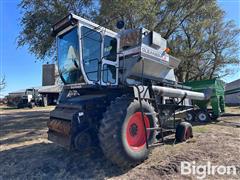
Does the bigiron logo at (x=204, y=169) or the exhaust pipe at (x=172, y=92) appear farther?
the exhaust pipe at (x=172, y=92)

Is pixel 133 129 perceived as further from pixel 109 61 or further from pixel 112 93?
pixel 109 61

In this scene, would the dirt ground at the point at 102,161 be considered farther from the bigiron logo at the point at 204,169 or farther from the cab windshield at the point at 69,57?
the cab windshield at the point at 69,57

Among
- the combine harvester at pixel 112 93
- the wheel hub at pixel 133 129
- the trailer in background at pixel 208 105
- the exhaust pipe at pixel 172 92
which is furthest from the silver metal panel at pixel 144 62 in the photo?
the trailer in background at pixel 208 105

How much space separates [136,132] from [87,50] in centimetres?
225

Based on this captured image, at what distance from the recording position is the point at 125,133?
4.73m

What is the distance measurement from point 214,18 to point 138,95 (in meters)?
14.1

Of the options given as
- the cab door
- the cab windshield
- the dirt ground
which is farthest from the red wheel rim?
the cab windshield

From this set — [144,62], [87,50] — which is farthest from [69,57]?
[144,62]

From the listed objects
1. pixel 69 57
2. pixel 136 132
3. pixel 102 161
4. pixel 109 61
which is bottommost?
pixel 102 161

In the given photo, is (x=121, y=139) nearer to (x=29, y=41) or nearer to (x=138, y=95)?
(x=138, y=95)

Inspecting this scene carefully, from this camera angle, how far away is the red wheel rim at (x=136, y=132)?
4953 millimetres

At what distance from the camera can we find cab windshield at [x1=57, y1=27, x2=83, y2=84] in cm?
575

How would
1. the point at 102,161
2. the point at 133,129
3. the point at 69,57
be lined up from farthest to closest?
the point at 69,57 < the point at 102,161 < the point at 133,129

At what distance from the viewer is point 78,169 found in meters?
4.93
